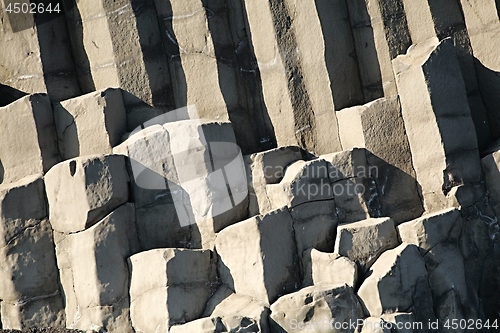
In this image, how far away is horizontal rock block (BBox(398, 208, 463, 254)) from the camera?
605 cm

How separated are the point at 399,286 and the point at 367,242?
1.54 ft

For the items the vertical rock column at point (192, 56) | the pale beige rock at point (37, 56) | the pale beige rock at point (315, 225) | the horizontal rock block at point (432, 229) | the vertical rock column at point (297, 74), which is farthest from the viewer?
the pale beige rock at point (37, 56)

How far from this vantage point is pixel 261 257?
602 cm

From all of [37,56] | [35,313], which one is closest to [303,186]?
[35,313]

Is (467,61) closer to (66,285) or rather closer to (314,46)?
(314,46)

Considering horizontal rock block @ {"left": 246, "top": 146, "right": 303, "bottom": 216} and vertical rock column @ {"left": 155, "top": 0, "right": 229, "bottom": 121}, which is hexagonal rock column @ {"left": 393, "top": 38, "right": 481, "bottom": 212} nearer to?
horizontal rock block @ {"left": 246, "top": 146, "right": 303, "bottom": 216}

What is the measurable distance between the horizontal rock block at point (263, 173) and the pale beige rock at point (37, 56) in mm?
2093

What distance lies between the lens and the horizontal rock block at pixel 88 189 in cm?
639

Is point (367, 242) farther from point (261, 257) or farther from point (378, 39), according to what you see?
point (378, 39)

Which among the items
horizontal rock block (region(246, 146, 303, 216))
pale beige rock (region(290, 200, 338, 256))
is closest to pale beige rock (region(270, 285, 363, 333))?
pale beige rock (region(290, 200, 338, 256))

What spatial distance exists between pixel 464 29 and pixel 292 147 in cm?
191

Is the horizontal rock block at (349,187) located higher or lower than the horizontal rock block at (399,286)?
higher

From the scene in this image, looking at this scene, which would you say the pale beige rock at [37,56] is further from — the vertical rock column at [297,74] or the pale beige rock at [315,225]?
the pale beige rock at [315,225]

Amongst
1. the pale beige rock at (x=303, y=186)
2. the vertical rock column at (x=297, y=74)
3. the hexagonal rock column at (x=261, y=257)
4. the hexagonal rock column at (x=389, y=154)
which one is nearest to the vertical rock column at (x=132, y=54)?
the vertical rock column at (x=297, y=74)
